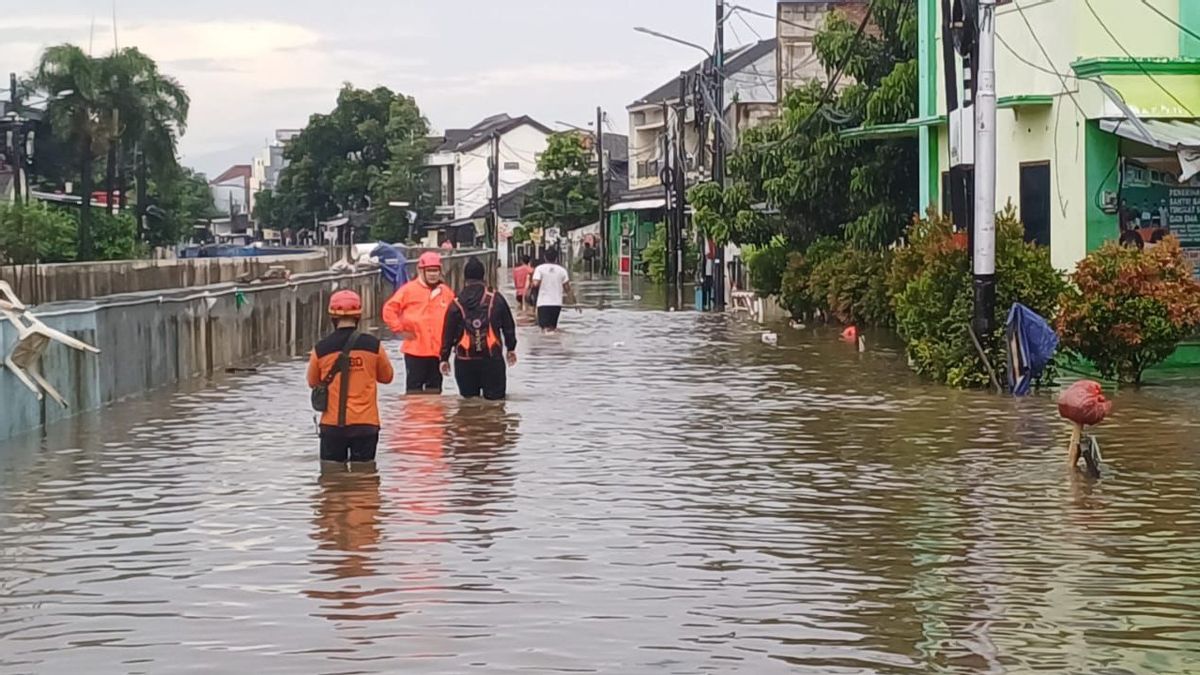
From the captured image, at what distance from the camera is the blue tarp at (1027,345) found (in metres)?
18.8

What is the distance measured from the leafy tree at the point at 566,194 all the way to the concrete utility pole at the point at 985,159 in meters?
68.3

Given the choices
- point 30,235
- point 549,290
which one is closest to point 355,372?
point 549,290

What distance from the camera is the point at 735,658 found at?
7.93 metres

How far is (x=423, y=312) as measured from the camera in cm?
1792

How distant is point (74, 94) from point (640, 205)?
22.2 m

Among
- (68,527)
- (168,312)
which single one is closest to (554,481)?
(68,527)

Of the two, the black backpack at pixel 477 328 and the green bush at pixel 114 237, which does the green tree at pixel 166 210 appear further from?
the black backpack at pixel 477 328

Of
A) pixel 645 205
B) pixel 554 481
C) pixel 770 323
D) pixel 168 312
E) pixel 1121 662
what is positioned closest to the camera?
pixel 1121 662

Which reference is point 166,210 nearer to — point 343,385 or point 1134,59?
point 1134,59

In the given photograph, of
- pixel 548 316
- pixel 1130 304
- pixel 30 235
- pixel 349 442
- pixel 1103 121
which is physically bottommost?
pixel 349 442

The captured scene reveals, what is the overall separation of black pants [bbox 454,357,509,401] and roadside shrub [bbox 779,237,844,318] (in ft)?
53.0

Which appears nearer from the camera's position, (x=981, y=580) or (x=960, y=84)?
(x=981, y=580)

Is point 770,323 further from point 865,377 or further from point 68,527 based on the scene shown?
point 68,527

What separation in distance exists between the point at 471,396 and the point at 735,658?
11.0 metres
